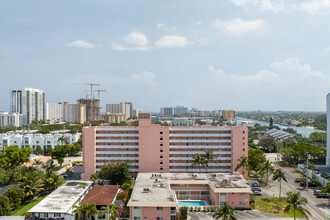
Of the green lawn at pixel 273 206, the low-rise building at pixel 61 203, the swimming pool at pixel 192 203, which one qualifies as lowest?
the swimming pool at pixel 192 203

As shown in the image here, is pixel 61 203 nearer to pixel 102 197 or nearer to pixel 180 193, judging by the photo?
pixel 102 197

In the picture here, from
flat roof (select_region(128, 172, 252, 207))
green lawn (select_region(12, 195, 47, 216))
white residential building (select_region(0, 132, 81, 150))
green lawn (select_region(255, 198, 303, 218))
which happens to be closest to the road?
green lawn (select_region(255, 198, 303, 218))

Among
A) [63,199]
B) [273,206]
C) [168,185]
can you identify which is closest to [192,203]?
[168,185]

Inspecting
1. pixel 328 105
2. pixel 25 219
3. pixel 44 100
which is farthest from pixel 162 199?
pixel 44 100

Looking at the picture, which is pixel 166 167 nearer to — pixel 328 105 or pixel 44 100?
pixel 328 105

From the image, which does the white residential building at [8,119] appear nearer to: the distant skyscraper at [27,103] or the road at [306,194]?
the distant skyscraper at [27,103]

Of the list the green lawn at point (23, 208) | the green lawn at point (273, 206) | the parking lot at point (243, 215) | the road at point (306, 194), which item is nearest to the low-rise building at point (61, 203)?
the green lawn at point (23, 208)

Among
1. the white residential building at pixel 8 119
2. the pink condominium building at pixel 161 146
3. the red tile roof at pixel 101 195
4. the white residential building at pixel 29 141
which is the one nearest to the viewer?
the red tile roof at pixel 101 195

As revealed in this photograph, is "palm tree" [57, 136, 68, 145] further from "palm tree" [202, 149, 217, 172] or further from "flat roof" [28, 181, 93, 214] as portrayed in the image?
"palm tree" [202, 149, 217, 172]
